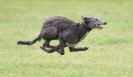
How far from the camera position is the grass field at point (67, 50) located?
1758 cm

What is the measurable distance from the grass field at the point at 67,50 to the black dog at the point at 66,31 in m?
1.71

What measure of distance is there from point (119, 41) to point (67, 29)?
869 centimetres

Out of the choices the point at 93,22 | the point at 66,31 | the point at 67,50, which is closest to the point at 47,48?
the point at 66,31

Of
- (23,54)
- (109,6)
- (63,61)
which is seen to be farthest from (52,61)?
(109,6)

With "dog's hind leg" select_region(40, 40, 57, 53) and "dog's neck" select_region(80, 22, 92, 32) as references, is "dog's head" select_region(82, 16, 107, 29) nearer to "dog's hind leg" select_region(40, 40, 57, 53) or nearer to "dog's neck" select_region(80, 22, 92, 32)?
"dog's neck" select_region(80, 22, 92, 32)

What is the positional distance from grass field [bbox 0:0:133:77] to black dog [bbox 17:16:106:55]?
1707 mm

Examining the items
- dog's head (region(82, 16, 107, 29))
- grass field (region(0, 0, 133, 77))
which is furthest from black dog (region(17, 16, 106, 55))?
grass field (region(0, 0, 133, 77))

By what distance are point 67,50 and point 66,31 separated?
607 cm

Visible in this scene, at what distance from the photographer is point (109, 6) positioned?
4044 centimetres

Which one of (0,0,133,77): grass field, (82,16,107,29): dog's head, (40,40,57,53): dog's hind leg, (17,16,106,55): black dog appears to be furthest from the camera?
(0,0,133,77): grass field

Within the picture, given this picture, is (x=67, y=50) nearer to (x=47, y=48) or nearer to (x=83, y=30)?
(x=47, y=48)

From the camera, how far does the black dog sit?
14.7 m

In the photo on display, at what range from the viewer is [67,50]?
69.3 feet

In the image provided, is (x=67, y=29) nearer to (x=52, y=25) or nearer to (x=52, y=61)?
(x=52, y=25)
